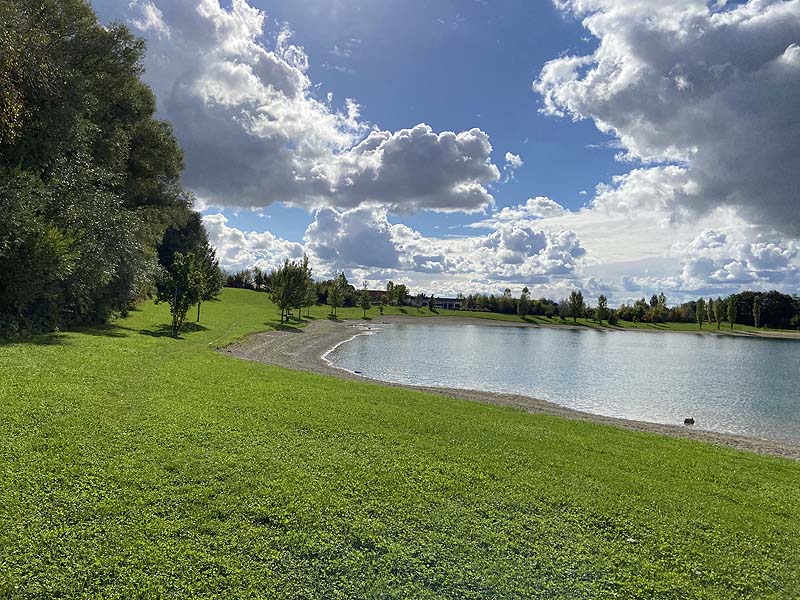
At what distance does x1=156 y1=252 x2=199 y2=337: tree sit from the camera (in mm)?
35066

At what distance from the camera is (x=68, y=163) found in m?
21.9

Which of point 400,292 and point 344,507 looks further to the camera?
point 400,292

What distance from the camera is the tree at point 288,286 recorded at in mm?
71562

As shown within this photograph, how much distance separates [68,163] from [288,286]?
5036cm

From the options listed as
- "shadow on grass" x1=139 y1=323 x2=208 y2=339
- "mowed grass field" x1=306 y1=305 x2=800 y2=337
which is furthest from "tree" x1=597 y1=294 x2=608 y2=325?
"shadow on grass" x1=139 y1=323 x2=208 y2=339

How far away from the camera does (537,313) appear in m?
172

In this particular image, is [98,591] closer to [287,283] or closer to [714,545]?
[714,545]

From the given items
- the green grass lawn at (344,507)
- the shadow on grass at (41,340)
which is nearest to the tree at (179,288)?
the shadow on grass at (41,340)

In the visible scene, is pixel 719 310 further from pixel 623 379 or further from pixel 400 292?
pixel 623 379

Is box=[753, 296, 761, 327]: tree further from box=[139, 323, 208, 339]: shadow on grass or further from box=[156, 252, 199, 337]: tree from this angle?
box=[156, 252, 199, 337]: tree

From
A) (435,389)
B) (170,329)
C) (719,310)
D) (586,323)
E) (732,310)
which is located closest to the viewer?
(435,389)

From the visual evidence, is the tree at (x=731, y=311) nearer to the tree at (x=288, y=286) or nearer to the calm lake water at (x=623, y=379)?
the calm lake water at (x=623, y=379)

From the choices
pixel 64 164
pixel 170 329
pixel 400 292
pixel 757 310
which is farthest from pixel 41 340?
pixel 757 310

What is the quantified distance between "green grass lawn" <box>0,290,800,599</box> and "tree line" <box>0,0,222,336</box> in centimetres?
799
